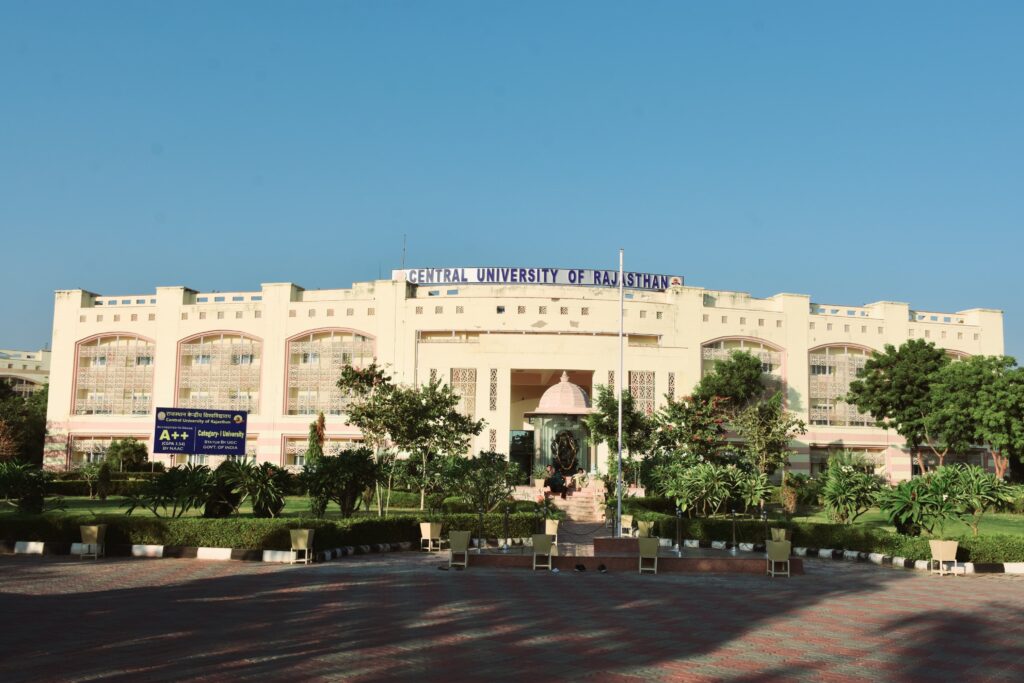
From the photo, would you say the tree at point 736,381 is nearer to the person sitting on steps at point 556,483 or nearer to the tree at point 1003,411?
the tree at point 1003,411

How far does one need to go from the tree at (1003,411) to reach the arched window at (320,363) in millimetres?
35396

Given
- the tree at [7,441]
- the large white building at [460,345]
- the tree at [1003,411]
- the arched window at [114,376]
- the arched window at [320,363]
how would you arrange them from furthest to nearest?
1. the arched window at [114,376]
2. the arched window at [320,363]
3. the large white building at [460,345]
4. the tree at [7,441]
5. the tree at [1003,411]

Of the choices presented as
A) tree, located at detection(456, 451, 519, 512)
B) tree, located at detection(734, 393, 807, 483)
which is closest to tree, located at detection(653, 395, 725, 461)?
tree, located at detection(734, 393, 807, 483)

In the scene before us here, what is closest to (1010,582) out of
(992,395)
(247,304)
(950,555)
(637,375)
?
(950,555)

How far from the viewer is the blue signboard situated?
1254 inches

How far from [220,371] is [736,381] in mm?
34319

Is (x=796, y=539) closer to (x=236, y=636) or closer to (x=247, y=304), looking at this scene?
(x=236, y=636)

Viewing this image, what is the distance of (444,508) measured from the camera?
99.1 ft

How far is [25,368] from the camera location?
108875mm

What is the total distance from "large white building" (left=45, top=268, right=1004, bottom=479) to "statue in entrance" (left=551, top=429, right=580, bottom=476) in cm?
1205

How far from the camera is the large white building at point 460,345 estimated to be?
53062mm

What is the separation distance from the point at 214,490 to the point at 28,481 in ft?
18.6

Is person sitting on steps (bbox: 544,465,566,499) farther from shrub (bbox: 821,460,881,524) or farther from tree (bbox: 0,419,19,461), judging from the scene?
tree (bbox: 0,419,19,461)

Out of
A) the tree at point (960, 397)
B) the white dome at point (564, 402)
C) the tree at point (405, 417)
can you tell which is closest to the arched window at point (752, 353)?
the tree at point (960, 397)
